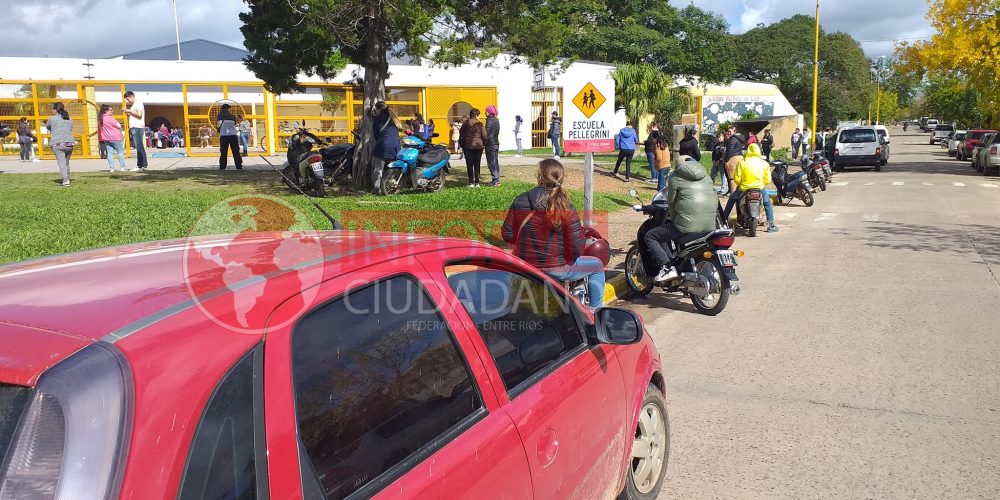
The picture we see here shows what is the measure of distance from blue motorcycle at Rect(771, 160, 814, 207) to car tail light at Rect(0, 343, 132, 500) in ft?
60.4

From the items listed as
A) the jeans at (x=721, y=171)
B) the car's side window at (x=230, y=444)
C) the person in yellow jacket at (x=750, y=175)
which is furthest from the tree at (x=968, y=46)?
the car's side window at (x=230, y=444)

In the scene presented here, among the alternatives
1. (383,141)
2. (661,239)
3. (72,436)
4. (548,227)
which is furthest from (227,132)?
(72,436)

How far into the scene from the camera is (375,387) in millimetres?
2129

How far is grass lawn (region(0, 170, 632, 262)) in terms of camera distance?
862cm

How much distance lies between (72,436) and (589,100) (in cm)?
882

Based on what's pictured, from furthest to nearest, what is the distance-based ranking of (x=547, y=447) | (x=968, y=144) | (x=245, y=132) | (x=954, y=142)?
(x=954, y=142)
(x=968, y=144)
(x=245, y=132)
(x=547, y=447)

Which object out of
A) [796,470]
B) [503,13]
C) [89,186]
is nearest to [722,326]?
[796,470]

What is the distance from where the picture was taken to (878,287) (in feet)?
29.3

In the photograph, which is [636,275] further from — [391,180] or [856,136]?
[856,136]

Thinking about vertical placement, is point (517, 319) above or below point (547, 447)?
above

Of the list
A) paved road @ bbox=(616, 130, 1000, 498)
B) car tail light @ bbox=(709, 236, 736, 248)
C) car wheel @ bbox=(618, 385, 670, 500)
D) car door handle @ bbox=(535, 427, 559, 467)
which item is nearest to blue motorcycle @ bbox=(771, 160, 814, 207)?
paved road @ bbox=(616, 130, 1000, 498)

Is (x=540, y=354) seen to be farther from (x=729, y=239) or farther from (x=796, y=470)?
(x=729, y=239)

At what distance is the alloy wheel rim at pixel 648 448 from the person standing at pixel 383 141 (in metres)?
10.8

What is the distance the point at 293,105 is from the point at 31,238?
21.3 m
